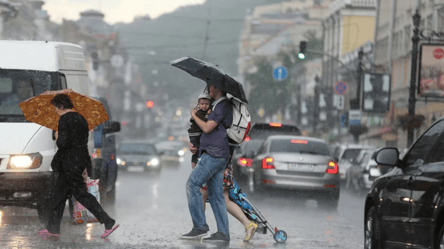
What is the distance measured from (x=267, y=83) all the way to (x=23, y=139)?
355 ft

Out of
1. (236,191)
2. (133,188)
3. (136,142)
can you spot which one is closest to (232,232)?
(236,191)

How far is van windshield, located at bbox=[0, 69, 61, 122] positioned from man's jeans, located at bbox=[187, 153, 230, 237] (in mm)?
3456

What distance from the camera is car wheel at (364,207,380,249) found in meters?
9.09

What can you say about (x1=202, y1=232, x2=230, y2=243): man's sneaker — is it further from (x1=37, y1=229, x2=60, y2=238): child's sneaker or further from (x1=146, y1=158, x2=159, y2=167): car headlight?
(x1=146, y1=158, x2=159, y2=167): car headlight

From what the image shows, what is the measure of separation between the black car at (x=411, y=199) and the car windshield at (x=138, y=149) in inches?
1164

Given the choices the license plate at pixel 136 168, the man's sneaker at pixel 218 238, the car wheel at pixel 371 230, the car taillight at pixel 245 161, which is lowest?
the license plate at pixel 136 168

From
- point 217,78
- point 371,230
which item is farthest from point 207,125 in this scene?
point 371,230

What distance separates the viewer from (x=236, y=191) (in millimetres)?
12047

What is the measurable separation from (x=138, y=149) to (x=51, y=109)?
88.3 ft

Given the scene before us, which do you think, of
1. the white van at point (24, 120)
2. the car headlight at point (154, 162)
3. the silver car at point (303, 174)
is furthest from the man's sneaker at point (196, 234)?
the car headlight at point (154, 162)

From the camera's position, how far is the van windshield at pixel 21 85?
1391 cm

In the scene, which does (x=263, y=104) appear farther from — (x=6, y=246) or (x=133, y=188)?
(x=6, y=246)

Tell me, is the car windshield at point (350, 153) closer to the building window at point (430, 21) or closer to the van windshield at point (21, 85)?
the building window at point (430, 21)

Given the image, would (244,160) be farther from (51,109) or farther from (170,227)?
(51,109)
